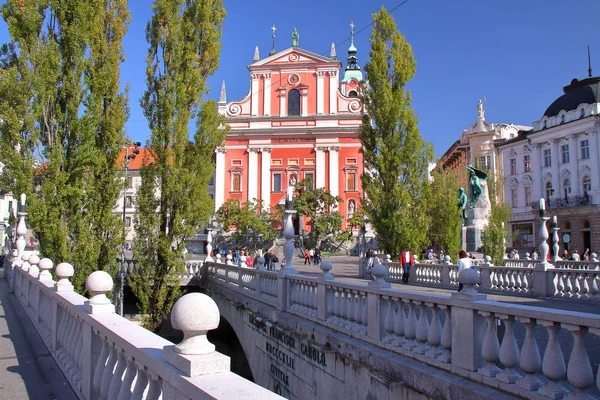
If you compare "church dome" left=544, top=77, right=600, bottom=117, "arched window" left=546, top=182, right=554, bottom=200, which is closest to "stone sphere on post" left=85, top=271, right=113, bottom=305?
"church dome" left=544, top=77, right=600, bottom=117

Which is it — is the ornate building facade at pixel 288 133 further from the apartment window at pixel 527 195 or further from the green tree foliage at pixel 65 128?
the green tree foliage at pixel 65 128

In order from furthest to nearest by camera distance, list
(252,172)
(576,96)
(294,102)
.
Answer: (294,102) → (252,172) → (576,96)

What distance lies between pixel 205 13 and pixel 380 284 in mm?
14065

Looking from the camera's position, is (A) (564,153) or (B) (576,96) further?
(A) (564,153)

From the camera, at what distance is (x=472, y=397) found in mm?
4816

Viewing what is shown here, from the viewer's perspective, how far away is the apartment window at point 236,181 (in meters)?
50.8

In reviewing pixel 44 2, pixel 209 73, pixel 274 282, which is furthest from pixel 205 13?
pixel 274 282

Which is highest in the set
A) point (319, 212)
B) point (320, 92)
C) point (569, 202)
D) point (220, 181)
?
point (320, 92)

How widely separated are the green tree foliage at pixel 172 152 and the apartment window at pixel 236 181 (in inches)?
1305

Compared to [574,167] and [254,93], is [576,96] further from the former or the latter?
[254,93]

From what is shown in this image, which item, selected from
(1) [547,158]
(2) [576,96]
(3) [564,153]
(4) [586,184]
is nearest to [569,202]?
(4) [586,184]

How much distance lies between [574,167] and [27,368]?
4587 cm


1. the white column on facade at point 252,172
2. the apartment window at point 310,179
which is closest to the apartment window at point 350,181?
the apartment window at point 310,179

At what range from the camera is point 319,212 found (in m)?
45.1
